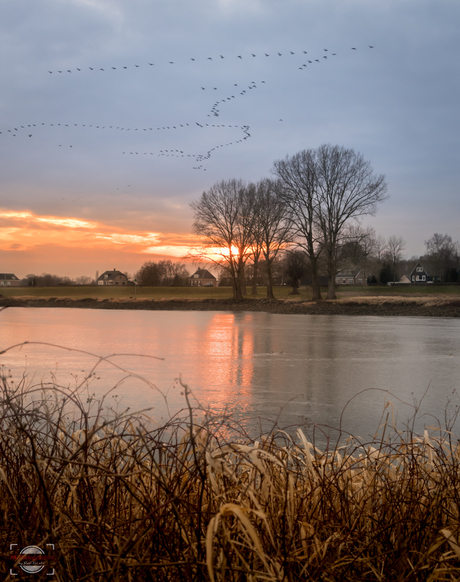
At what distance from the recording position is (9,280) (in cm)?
9856

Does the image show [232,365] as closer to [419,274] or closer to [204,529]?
[204,529]

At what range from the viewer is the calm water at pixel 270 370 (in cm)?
670

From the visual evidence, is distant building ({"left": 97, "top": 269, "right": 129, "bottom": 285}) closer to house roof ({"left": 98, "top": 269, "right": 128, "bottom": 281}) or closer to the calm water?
house roof ({"left": 98, "top": 269, "right": 128, "bottom": 281})

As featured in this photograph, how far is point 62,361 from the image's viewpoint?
10.8 metres

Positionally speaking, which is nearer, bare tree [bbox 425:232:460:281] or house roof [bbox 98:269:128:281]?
bare tree [bbox 425:232:460:281]

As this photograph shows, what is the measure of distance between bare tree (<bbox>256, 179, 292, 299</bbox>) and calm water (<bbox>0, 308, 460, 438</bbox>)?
29900 millimetres

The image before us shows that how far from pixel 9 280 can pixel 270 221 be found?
68799mm

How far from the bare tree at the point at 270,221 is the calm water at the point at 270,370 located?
2990 cm

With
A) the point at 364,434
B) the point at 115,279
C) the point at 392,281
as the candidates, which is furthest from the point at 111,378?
the point at 115,279

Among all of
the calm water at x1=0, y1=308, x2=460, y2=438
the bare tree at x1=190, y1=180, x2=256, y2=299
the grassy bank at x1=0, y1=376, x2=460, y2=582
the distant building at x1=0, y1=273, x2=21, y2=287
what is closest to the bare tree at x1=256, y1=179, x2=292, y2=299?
the bare tree at x1=190, y1=180, x2=256, y2=299

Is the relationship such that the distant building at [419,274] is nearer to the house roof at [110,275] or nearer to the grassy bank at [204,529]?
the house roof at [110,275]

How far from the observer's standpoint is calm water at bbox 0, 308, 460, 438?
6.70m

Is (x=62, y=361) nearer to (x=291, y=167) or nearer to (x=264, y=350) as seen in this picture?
(x=264, y=350)

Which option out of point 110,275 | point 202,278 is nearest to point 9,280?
point 110,275
